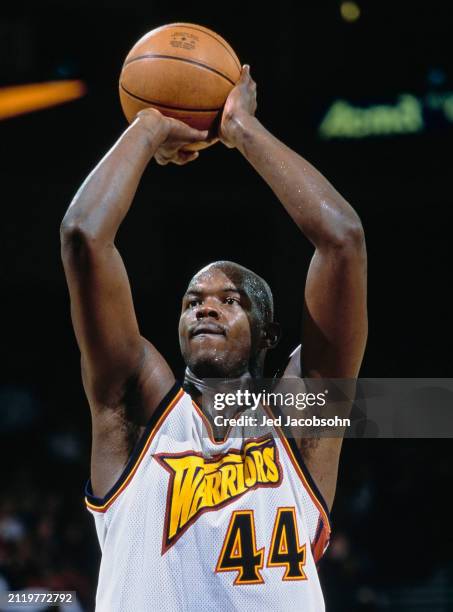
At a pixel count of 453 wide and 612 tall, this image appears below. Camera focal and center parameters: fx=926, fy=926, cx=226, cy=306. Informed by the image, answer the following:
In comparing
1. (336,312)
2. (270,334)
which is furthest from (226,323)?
(336,312)

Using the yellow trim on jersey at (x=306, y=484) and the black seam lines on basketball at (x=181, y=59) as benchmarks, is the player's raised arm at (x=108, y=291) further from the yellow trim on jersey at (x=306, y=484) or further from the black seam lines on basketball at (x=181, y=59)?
the yellow trim on jersey at (x=306, y=484)

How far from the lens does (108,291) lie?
281cm

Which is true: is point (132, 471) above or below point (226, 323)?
Answer: below

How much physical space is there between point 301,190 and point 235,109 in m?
0.43

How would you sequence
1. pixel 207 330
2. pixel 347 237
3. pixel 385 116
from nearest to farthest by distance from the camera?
pixel 347 237 → pixel 207 330 → pixel 385 116

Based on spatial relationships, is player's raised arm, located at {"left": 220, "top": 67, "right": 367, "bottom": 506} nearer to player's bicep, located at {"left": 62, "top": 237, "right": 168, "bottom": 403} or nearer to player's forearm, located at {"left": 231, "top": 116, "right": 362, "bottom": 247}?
player's forearm, located at {"left": 231, "top": 116, "right": 362, "bottom": 247}

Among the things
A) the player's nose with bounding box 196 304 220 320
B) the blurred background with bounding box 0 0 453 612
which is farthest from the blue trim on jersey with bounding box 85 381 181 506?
the blurred background with bounding box 0 0 453 612

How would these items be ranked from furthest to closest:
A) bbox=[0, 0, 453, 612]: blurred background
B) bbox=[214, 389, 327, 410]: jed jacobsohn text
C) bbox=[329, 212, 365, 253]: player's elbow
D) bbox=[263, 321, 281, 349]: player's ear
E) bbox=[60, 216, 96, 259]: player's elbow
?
bbox=[0, 0, 453, 612]: blurred background, bbox=[263, 321, 281, 349]: player's ear, bbox=[214, 389, 327, 410]: jed jacobsohn text, bbox=[329, 212, 365, 253]: player's elbow, bbox=[60, 216, 96, 259]: player's elbow

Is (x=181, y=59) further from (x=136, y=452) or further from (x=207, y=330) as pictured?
(x=136, y=452)

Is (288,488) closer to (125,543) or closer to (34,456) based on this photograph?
(125,543)

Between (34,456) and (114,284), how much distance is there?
23.7ft

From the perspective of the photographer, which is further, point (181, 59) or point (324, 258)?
point (181, 59)

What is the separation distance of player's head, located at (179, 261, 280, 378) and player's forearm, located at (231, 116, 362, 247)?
35 centimetres

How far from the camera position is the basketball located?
127 inches
